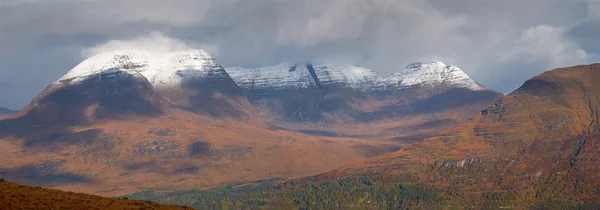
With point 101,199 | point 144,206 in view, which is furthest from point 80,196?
point 144,206

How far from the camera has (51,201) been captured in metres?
151

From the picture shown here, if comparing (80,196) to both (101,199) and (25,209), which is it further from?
(25,209)

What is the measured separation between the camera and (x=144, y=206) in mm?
157250

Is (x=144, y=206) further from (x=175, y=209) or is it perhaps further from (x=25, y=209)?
(x=25, y=209)

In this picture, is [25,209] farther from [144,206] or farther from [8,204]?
[144,206]

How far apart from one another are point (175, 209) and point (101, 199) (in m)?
14.8

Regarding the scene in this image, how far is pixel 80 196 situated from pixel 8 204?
61.4 feet

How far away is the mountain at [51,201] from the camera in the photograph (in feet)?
483

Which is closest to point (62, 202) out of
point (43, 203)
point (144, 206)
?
point (43, 203)

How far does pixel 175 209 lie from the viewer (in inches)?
6294

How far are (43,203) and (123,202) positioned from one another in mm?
15599

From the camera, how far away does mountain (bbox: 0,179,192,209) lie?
147m

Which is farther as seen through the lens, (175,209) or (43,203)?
→ (175,209)

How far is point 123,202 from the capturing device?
159 metres
